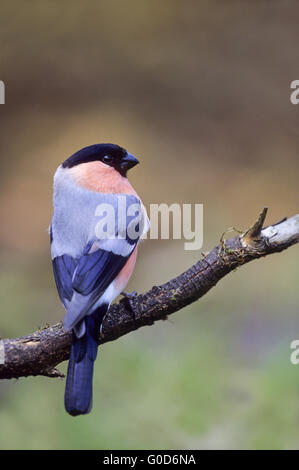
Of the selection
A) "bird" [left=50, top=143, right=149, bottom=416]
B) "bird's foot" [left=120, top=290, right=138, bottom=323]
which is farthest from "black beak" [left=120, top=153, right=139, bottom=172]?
"bird's foot" [left=120, top=290, right=138, bottom=323]

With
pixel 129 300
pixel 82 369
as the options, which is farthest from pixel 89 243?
pixel 82 369

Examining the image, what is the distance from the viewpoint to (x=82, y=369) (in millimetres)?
1149

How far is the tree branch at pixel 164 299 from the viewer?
1.17 m

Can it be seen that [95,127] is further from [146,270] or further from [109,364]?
[109,364]

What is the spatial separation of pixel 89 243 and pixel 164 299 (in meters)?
0.18

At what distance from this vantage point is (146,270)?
2.72 m

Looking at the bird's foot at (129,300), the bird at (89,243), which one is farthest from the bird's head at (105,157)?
the bird's foot at (129,300)

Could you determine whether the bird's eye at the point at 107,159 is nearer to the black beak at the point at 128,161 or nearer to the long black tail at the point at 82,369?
the black beak at the point at 128,161

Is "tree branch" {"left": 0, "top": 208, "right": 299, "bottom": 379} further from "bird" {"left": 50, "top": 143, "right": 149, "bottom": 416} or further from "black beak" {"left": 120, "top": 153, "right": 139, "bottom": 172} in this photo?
"black beak" {"left": 120, "top": 153, "right": 139, "bottom": 172}

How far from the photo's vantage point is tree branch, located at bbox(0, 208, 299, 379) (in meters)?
1.17

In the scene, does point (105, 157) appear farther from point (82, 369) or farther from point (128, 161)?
point (82, 369)

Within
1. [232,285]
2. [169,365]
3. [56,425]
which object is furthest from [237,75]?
[56,425]

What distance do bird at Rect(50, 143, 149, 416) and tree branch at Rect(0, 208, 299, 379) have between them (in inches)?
2.2

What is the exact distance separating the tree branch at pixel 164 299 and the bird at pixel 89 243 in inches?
2.2
